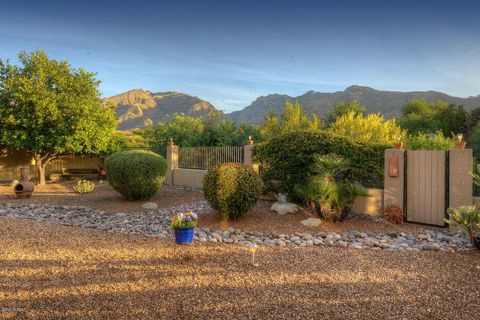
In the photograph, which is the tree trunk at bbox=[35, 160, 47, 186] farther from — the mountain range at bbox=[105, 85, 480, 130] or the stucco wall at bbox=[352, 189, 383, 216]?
the mountain range at bbox=[105, 85, 480, 130]

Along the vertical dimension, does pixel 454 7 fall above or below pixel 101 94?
above

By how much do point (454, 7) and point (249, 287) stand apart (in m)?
10.4

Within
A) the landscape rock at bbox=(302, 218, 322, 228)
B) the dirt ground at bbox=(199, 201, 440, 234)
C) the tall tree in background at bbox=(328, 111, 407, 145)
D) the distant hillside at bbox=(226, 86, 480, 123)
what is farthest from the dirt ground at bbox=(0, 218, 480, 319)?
the distant hillside at bbox=(226, 86, 480, 123)

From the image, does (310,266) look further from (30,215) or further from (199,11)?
(199,11)

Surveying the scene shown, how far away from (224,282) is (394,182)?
19.5 feet

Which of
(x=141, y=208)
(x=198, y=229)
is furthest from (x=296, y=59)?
(x=198, y=229)

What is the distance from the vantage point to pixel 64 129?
1472 cm

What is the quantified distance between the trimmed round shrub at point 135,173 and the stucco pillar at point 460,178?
800cm

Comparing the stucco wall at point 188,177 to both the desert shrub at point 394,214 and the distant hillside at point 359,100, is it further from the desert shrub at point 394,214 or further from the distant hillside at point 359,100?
the distant hillside at point 359,100

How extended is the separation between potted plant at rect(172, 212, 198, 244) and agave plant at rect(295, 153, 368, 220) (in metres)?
3.39

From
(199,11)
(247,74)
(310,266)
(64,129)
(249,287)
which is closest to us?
(249,287)

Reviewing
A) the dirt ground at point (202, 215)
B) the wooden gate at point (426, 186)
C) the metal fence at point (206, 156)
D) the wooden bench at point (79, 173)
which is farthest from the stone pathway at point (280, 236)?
the wooden bench at point (79, 173)

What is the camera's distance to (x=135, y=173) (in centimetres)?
1038

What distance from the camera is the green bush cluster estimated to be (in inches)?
344
